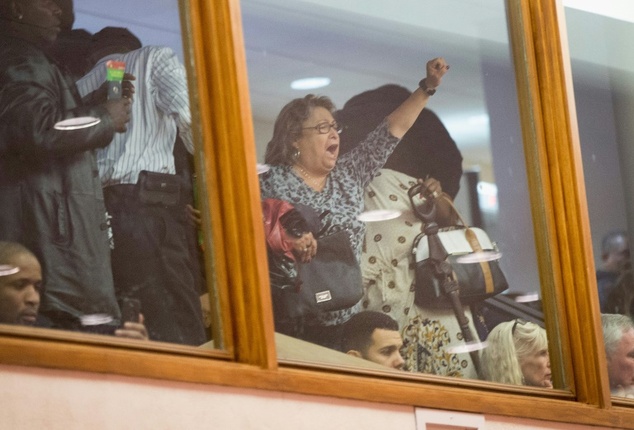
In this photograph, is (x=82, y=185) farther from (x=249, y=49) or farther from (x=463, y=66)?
(x=463, y=66)

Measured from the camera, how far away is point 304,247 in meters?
3.63

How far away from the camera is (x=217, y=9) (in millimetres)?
3479

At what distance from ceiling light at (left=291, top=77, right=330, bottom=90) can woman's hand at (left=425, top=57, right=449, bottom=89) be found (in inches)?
14.3

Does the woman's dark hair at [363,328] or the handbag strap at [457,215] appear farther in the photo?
the handbag strap at [457,215]

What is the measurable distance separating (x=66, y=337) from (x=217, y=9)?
0.93 metres

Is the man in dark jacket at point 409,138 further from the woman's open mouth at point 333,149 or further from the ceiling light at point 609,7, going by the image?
the ceiling light at point 609,7

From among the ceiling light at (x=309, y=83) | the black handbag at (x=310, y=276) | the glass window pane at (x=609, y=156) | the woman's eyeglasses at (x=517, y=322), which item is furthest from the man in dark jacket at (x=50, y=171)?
the glass window pane at (x=609, y=156)

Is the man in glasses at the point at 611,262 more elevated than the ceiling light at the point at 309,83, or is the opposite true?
the ceiling light at the point at 309,83

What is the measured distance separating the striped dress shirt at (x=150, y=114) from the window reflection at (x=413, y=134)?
222 mm

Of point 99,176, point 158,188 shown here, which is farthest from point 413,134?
point 99,176

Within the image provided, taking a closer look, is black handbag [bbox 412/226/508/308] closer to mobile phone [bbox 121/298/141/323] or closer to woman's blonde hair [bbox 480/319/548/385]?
woman's blonde hair [bbox 480/319/548/385]

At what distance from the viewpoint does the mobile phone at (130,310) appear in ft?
10.6

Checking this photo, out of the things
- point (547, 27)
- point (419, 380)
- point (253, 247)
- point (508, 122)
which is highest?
point (547, 27)

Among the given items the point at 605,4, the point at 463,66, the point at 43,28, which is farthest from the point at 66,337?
the point at 605,4
